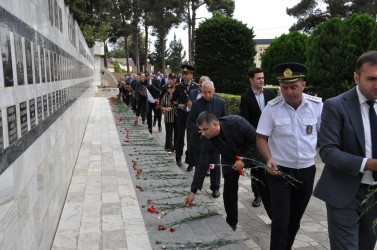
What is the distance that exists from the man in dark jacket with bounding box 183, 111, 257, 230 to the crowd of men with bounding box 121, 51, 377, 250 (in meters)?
0.01

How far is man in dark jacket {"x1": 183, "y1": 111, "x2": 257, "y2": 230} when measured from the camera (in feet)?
12.8

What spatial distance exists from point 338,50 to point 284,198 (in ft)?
24.2

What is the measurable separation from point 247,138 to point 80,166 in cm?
421

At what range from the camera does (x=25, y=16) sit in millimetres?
2910

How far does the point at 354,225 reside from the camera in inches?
97.3

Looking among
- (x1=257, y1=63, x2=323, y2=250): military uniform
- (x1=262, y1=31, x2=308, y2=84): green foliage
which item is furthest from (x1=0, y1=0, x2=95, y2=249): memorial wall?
(x1=262, y1=31, x2=308, y2=84): green foliage

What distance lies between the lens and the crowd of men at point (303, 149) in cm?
244

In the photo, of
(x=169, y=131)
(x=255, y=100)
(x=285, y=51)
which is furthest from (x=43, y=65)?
(x=285, y=51)

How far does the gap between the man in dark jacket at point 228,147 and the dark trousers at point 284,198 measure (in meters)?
0.72

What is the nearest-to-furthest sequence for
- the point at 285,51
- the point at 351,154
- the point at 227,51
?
the point at 351,154 → the point at 227,51 → the point at 285,51

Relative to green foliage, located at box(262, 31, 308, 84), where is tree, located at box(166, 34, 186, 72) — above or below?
above

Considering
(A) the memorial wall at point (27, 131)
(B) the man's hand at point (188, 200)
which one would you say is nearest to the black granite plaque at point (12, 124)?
(A) the memorial wall at point (27, 131)

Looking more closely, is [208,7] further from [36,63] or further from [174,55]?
[174,55]

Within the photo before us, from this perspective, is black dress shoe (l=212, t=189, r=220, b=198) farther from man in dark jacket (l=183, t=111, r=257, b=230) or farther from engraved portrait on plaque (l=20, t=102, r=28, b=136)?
engraved portrait on plaque (l=20, t=102, r=28, b=136)
